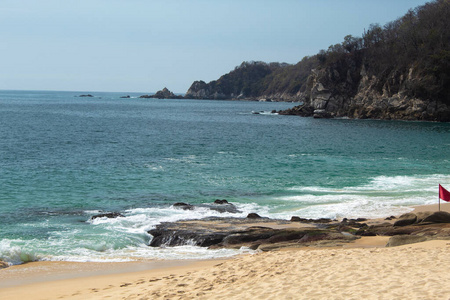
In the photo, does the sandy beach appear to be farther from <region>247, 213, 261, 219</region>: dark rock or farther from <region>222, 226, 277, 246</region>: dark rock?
<region>247, 213, 261, 219</region>: dark rock

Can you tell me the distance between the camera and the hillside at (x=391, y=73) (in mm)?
83188

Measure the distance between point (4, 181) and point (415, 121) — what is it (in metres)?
72.4

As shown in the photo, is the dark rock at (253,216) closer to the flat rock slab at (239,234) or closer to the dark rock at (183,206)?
the flat rock slab at (239,234)

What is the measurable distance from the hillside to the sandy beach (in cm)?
7554

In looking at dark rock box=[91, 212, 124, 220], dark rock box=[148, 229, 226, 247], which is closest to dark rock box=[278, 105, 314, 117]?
dark rock box=[91, 212, 124, 220]

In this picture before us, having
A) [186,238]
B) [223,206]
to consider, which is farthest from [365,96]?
[186,238]

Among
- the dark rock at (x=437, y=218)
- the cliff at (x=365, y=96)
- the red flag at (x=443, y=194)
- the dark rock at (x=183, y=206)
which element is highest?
the cliff at (x=365, y=96)

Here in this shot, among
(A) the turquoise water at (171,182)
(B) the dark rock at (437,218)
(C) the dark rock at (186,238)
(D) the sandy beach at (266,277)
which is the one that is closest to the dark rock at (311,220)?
(A) the turquoise water at (171,182)

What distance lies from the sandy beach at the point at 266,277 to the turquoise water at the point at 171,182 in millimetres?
1791

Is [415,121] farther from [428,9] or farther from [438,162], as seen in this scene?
[438,162]

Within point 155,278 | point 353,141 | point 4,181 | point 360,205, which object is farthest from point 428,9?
point 155,278

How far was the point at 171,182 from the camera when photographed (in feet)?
103

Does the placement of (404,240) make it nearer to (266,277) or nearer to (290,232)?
(290,232)

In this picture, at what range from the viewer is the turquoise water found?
62.3 ft
